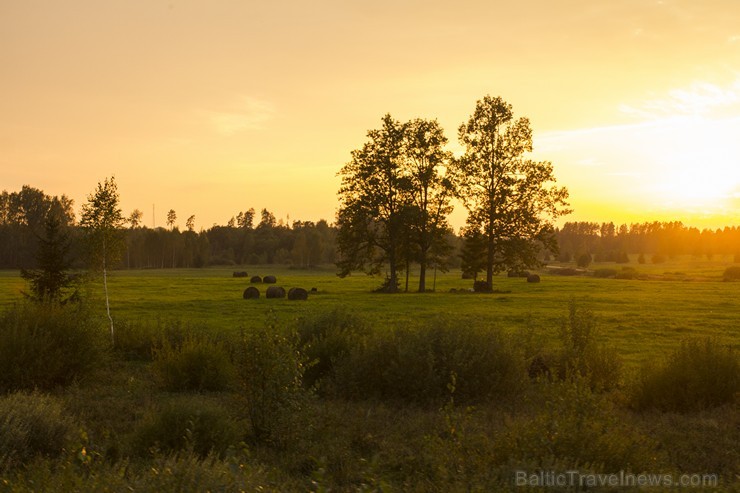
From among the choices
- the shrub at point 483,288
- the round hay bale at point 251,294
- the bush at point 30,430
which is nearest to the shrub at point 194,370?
the bush at point 30,430

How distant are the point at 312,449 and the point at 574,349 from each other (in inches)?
287

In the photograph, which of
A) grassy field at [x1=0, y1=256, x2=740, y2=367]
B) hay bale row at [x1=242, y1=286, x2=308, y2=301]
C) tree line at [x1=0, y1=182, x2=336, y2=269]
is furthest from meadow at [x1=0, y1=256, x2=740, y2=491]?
tree line at [x1=0, y1=182, x2=336, y2=269]

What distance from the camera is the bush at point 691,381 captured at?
11.6 metres

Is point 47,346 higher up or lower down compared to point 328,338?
lower down

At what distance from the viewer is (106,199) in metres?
19.7

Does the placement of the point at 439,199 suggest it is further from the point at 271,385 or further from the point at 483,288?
the point at 271,385

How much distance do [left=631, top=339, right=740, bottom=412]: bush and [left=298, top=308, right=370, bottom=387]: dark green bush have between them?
591 centimetres

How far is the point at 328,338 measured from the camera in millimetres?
14445

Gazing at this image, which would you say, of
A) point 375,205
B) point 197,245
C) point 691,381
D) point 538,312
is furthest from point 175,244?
point 691,381

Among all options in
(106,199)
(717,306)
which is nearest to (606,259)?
(717,306)

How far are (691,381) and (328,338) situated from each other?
7.58m

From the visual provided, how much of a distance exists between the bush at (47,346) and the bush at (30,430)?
3921 mm

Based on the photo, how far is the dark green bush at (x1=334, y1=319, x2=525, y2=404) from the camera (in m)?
12.1

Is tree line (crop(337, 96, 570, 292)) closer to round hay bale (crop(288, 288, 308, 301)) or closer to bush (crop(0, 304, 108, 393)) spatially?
round hay bale (crop(288, 288, 308, 301))
